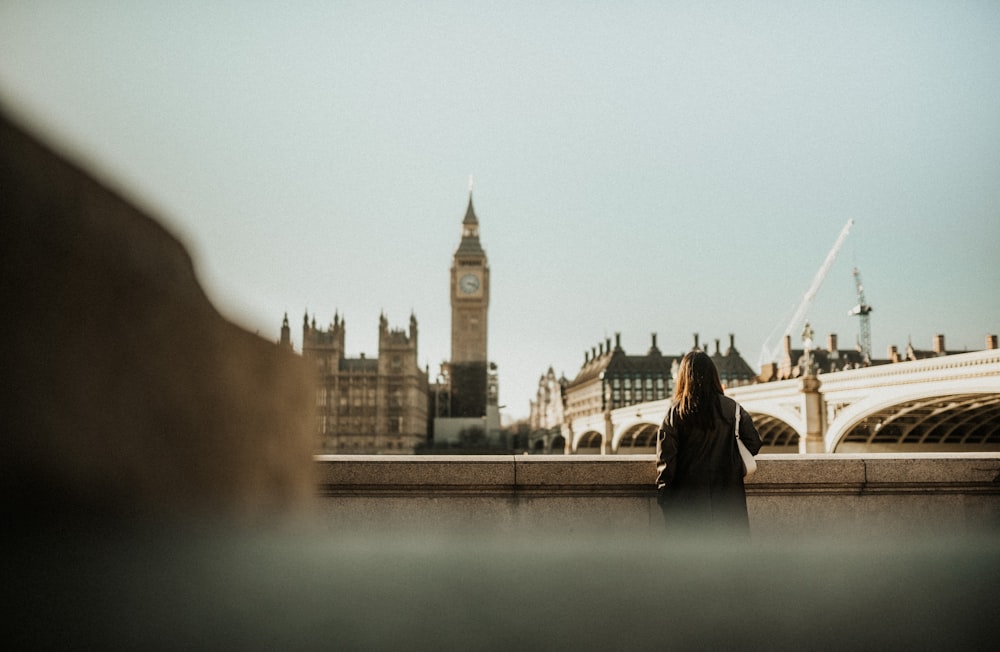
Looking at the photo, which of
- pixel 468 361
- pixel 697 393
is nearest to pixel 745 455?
pixel 697 393

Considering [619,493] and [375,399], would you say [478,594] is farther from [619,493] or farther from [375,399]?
[375,399]

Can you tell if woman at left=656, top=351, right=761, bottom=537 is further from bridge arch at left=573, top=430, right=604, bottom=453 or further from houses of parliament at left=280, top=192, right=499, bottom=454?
houses of parliament at left=280, top=192, right=499, bottom=454

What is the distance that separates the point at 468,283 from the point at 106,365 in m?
120

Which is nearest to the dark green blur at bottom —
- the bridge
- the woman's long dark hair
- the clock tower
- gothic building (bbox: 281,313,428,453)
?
the woman's long dark hair

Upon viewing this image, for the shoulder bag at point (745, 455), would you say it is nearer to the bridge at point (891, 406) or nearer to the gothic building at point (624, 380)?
the bridge at point (891, 406)

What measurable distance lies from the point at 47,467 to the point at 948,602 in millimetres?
1442

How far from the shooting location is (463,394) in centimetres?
10694

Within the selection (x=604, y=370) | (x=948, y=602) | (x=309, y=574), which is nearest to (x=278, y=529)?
(x=309, y=574)

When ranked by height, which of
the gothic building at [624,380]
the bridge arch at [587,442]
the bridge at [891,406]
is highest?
the gothic building at [624,380]

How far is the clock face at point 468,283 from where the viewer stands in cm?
11895

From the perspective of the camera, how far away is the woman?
3.28 meters

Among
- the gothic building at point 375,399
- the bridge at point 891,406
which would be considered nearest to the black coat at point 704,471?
the bridge at point 891,406

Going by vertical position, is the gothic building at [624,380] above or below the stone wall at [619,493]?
above

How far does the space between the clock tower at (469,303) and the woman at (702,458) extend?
107 meters
